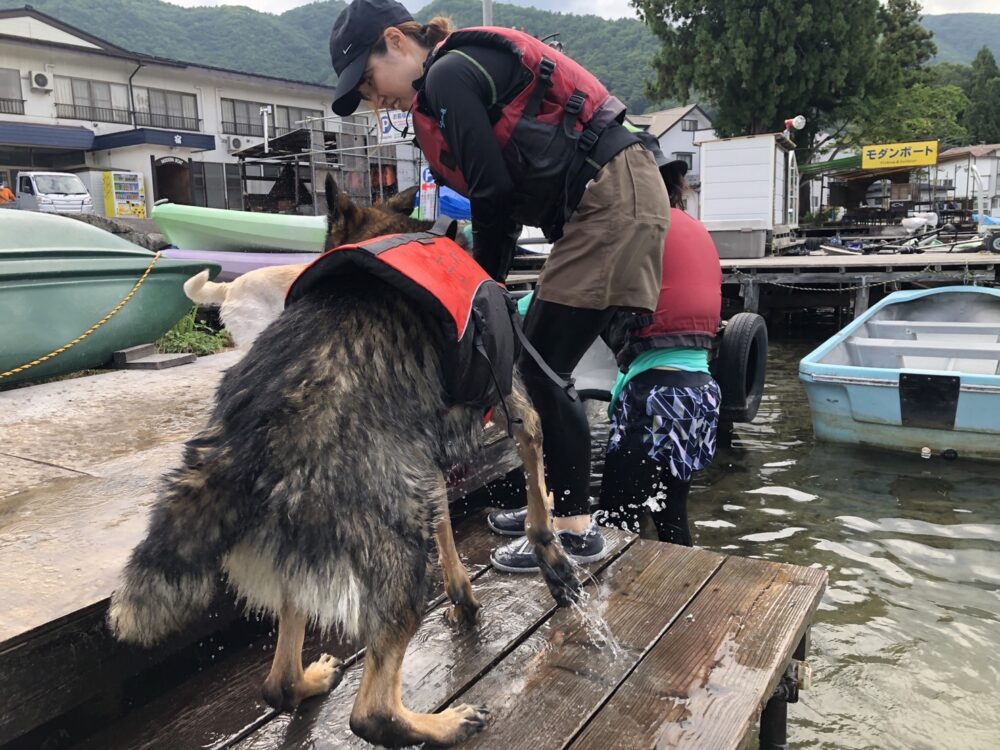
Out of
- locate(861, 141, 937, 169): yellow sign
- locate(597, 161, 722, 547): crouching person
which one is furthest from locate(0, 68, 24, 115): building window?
locate(861, 141, 937, 169): yellow sign

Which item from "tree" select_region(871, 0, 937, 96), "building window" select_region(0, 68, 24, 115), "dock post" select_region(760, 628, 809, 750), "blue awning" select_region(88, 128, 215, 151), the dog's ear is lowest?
"dock post" select_region(760, 628, 809, 750)

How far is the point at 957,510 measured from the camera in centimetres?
555

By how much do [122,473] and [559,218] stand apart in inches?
86.2

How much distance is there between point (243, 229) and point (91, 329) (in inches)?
222

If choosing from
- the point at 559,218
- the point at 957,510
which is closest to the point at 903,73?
the point at 957,510

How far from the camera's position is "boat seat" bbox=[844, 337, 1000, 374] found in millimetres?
7074

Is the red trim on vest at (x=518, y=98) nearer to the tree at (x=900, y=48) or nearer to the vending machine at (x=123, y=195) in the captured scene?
the vending machine at (x=123, y=195)

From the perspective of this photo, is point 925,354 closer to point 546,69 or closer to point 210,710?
point 546,69

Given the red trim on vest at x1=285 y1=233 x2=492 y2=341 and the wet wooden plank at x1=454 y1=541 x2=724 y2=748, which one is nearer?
the red trim on vest at x1=285 y1=233 x2=492 y2=341

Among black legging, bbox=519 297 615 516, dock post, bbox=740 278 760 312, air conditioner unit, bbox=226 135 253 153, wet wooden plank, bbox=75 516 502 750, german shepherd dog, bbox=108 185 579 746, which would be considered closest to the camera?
german shepherd dog, bbox=108 185 579 746

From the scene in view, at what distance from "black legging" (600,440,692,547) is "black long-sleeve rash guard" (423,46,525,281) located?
4.99 ft

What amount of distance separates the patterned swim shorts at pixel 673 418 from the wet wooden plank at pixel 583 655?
49 centimetres

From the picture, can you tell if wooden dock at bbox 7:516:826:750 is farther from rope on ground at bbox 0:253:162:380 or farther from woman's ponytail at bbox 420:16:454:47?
rope on ground at bbox 0:253:162:380

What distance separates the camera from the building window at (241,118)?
35531mm
